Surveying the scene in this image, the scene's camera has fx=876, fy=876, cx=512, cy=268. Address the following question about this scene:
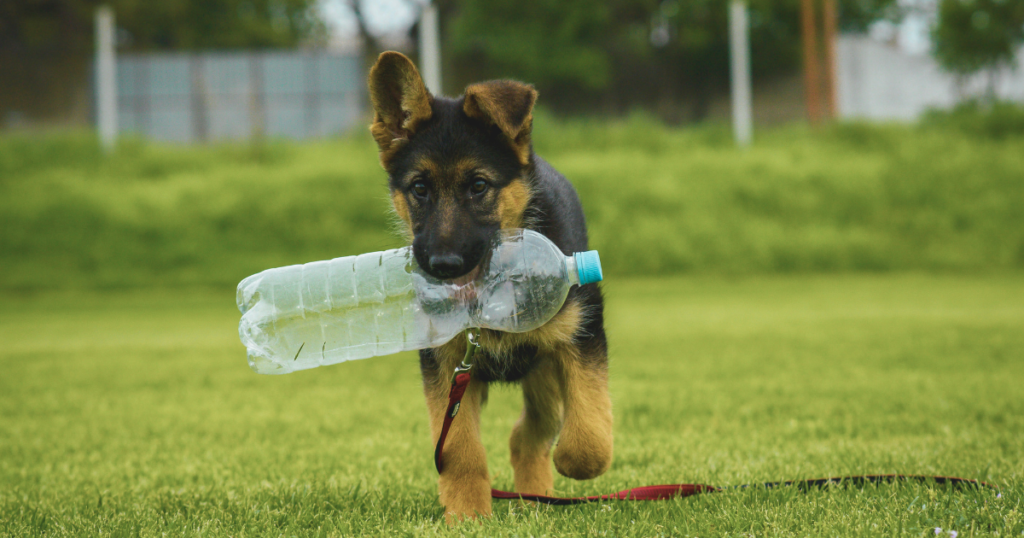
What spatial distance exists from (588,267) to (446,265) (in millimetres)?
492

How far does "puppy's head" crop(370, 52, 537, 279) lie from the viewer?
3.15m

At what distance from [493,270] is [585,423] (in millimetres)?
640

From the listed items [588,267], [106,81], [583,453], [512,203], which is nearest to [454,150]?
[512,203]

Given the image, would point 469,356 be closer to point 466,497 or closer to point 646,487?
point 466,497

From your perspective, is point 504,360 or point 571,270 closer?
point 571,270

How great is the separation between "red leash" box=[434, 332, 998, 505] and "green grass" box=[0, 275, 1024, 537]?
A: 8cm

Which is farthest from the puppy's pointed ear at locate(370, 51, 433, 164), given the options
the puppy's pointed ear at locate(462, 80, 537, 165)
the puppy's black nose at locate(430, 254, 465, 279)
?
the puppy's black nose at locate(430, 254, 465, 279)

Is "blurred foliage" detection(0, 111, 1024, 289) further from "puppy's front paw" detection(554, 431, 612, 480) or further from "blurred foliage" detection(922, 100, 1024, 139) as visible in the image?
"puppy's front paw" detection(554, 431, 612, 480)

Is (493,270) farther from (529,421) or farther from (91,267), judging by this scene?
(91,267)

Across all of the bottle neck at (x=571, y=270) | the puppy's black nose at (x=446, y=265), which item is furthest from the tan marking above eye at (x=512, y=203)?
the puppy's black nose at (x=446, y=265)

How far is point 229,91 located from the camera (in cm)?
2205

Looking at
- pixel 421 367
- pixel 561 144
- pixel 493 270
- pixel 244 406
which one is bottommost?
pixel 244 406

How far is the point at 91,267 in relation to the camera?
15.6 meters

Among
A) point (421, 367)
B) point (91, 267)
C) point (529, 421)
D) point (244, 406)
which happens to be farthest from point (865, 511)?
point (91, 267)
